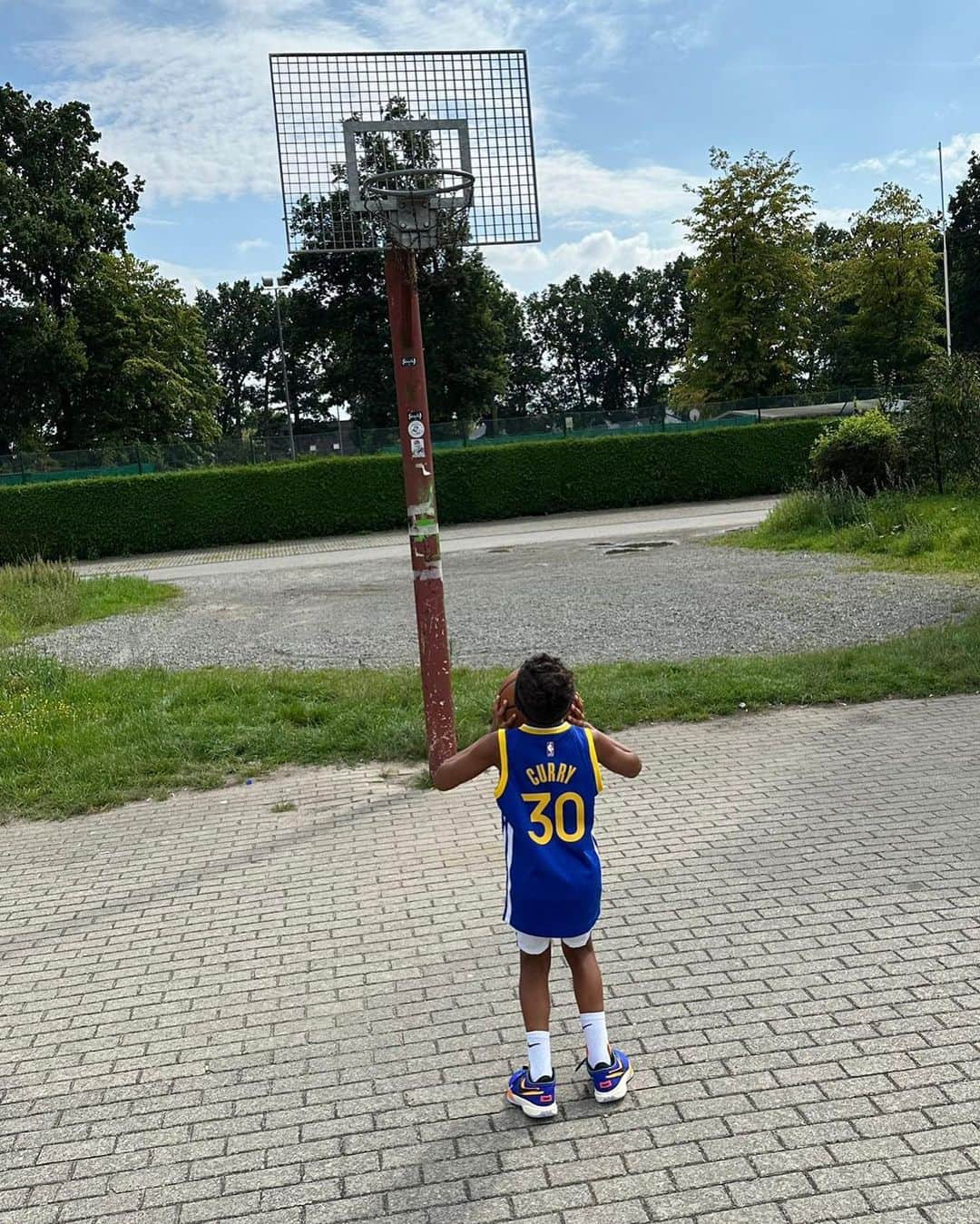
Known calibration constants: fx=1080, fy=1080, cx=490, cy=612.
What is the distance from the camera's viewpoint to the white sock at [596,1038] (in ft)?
10.7

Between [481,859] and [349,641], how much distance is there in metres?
6.76

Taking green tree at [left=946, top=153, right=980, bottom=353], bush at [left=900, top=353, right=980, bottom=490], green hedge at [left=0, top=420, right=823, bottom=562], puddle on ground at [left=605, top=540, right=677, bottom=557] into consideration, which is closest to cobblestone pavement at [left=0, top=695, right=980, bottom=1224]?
bush at [left=900, top=353, right=980, bottom=490]

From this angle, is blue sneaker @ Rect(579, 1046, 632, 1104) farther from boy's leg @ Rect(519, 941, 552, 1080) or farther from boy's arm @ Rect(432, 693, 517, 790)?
boy's arm @ Rect(432, 693, 517, 790)

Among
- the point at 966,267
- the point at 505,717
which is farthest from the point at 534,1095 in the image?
the point at 966,267

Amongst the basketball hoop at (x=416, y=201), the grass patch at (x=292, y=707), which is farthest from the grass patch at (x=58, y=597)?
the basketball hoop at (x=416, y=201)

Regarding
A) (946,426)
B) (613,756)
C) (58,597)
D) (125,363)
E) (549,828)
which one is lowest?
(58,597)

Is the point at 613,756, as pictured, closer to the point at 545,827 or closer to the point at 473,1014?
the point at 545,827

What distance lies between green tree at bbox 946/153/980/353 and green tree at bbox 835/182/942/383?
11.3 m

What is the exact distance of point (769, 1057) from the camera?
337 centimetres

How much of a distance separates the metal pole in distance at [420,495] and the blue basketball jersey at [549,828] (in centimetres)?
313

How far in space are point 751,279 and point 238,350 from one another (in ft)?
218

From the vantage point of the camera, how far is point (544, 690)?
10.1ft

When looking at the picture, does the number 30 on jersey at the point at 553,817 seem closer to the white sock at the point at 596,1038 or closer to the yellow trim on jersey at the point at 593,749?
the yellow trim on jersey at the point at 593,749

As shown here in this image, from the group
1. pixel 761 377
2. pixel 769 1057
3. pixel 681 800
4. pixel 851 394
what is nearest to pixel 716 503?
pixel 851 394
